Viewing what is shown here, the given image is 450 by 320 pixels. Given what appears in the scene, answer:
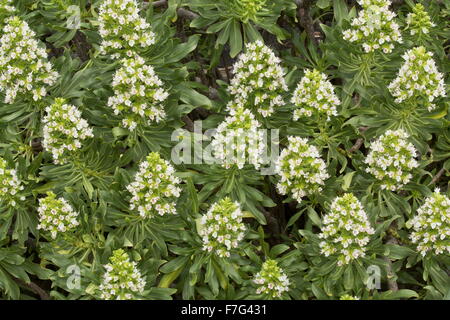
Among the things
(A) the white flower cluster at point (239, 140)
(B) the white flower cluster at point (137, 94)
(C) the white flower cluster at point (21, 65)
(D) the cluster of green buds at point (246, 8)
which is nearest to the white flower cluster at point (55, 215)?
(B) the white flower cluster at point (137, 94)

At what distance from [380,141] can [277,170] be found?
0.67 meters

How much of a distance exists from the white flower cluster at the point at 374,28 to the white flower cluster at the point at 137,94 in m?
1.27

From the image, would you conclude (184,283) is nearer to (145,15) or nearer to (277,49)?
(145,15)

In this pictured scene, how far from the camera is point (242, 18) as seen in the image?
4.33 metres

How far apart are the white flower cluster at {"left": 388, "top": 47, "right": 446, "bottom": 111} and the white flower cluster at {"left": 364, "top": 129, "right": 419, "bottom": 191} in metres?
0.25

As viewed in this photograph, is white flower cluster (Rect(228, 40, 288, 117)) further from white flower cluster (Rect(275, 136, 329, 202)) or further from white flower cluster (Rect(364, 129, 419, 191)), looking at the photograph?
white flower cluster (Rect(364, 129, 419, 191))

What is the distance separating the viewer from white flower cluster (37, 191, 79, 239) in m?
3.80

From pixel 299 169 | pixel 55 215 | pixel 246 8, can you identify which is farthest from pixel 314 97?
pixel 55 215

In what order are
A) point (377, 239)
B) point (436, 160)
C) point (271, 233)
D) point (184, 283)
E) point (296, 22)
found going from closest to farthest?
point (377, 239), point (184, 283), point (436, 160), point (271, 233), point (296, 22)

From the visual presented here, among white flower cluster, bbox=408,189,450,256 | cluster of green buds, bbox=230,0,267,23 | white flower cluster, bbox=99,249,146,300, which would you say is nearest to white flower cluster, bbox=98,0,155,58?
cluster of green buds, bbox=230,0,267,23

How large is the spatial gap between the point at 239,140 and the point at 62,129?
103cm

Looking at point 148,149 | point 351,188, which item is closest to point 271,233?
point 351,188

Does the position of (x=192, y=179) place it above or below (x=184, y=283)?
above

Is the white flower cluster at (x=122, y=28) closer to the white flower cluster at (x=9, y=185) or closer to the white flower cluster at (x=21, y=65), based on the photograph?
the white flower cluster at (x=21, y=65)
